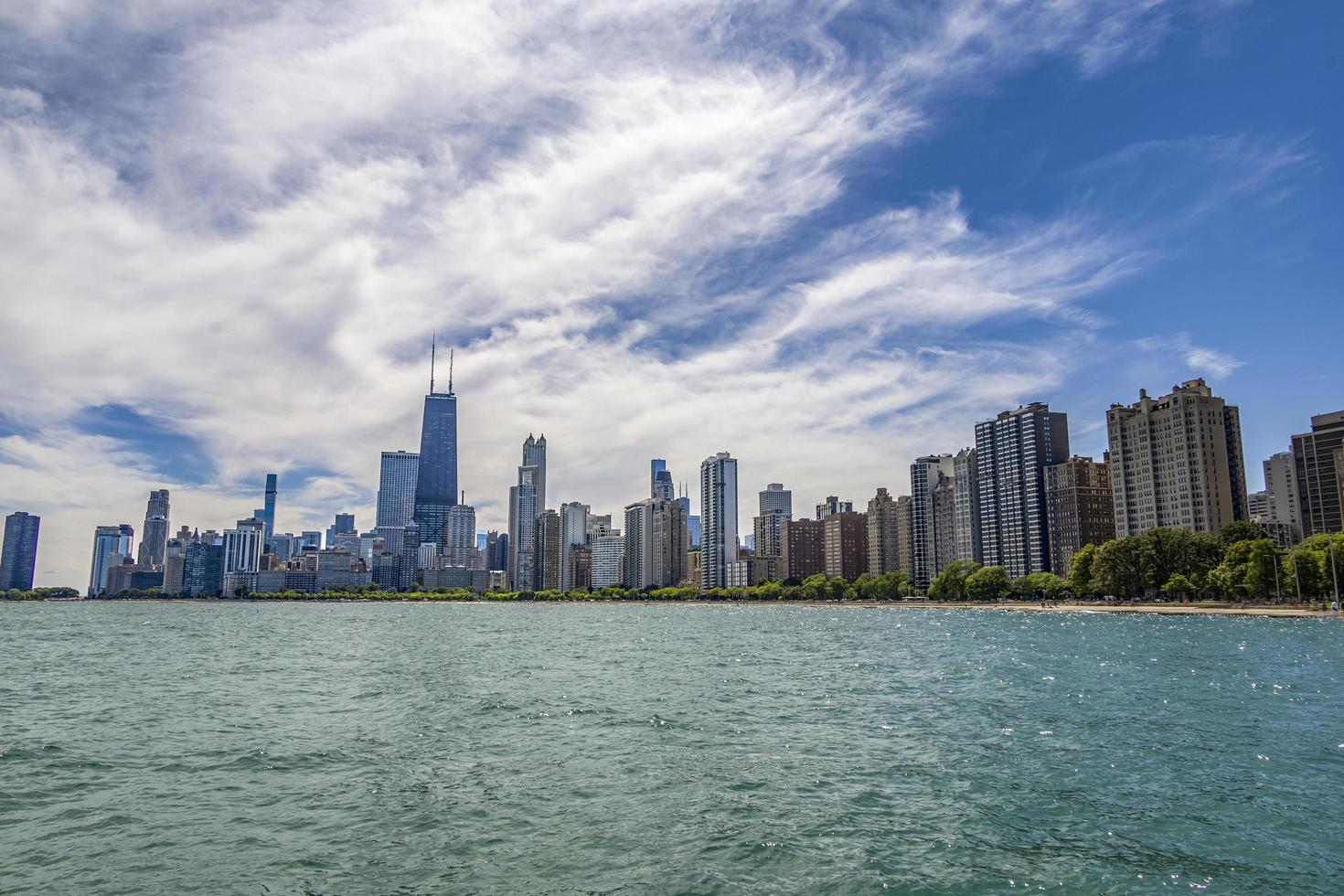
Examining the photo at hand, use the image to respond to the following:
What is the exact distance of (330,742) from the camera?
117ft

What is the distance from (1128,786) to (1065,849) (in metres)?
8.00

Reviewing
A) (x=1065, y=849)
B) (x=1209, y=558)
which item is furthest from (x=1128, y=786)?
(x=1209, y=558)

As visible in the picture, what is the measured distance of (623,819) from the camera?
24094mm

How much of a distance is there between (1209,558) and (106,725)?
211744mm

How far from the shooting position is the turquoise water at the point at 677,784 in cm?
2012

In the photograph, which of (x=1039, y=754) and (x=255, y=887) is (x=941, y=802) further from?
(x=255, y=887)

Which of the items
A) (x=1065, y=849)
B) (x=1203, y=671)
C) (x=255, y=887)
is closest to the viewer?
(x=255, y=887)

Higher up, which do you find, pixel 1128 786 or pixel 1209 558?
pixel 1209 558

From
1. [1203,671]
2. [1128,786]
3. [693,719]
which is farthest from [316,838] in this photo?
[1203,671]

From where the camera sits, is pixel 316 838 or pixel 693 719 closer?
pixel 316 838

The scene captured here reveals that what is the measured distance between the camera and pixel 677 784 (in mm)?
28188

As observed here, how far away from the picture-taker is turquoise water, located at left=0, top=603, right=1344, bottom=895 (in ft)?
66.0

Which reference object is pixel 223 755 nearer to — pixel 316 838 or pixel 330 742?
pixel 330 742

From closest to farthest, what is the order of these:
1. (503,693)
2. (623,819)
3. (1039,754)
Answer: (623,819) < (1039,754) < (503,693)
